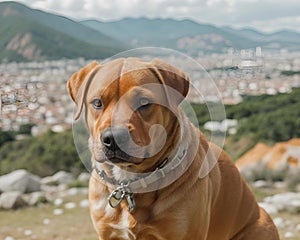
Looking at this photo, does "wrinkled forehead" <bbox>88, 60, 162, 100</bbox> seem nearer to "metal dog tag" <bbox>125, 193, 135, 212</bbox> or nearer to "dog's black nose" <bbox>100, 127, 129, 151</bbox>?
"dog's black nose" <bbox>100, 127, 129, 151</bbox>

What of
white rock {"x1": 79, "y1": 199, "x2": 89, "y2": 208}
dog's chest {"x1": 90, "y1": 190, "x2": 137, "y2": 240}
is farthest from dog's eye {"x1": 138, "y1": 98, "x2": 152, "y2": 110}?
white rock {"x1": 79, "y1": 199, "x2": 89, "y2": 208}

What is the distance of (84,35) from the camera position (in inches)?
967

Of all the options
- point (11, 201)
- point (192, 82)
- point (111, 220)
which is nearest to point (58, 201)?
point (11, 201)

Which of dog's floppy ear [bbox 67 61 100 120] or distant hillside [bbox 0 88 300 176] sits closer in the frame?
dog's floppy ear [bbox 67 61 100 120]

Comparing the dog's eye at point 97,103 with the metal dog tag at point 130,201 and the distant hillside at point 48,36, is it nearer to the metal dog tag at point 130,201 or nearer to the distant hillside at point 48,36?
the metal dog tag at point 130,201

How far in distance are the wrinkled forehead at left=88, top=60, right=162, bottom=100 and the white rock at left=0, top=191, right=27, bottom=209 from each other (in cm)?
476

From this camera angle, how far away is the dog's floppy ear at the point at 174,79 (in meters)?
3.09

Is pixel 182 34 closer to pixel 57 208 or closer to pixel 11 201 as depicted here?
pixel 57 208

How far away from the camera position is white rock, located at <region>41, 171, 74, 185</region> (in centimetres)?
940

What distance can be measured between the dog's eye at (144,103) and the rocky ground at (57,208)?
3289 mm

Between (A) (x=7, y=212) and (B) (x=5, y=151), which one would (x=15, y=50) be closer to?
(B) (x=5, y=151)

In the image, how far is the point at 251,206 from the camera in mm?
3887

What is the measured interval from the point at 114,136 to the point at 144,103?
0.30 metres

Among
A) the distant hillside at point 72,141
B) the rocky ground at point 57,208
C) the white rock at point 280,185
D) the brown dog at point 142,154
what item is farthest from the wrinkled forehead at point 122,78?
the distant hillside at point 72,141
